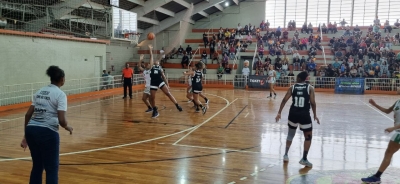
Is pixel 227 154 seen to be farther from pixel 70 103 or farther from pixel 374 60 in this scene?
pixel 374 60

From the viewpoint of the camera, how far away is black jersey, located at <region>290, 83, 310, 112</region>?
222 inches

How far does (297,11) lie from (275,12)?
2.09 meters

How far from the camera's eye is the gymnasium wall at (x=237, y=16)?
3247cm

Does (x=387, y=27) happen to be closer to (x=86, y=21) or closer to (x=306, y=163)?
(x=86, y=21)

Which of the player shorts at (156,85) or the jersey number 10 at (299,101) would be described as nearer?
the jersey number 10 at (299,101)

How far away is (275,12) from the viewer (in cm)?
3250

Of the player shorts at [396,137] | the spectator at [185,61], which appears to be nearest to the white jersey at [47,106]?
the player shorts at [396,137]

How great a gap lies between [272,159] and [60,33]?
45.7ft

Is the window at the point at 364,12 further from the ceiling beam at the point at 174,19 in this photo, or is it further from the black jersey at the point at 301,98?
the black jersey at the point at 301,98

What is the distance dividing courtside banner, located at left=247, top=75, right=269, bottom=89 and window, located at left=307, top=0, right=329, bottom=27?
12.7 meters

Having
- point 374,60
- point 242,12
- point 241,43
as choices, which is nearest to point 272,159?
point 374,60

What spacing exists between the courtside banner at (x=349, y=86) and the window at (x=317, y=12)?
11780mm

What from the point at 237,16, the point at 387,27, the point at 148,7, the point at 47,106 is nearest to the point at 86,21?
the point at 148,7

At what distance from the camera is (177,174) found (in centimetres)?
525
